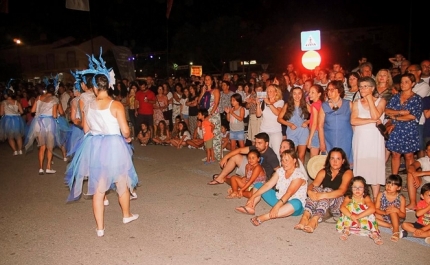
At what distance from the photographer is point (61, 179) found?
7.72 meters

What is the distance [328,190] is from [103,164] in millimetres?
2946

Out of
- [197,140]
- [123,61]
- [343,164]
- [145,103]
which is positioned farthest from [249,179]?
[123,61]

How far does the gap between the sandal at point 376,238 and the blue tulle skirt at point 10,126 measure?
375 inches

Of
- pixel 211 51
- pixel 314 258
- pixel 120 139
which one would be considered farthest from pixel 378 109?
pixel 211 51

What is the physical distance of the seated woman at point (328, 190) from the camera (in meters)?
4.93

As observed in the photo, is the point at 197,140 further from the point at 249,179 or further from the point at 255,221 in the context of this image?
the point at 255,221

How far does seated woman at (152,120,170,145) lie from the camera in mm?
11451

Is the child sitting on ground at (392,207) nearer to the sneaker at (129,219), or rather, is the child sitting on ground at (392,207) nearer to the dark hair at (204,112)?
the sneaker at (129,219)

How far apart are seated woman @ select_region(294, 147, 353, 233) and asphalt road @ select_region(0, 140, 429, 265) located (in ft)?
0.62

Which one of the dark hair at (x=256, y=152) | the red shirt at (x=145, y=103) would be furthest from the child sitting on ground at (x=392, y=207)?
the red shirt at (x=145, y=103)

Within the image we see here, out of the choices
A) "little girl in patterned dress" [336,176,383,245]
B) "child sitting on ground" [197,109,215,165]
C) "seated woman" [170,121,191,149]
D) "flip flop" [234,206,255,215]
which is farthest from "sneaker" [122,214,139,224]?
"seated woman" [170,121,191,149]

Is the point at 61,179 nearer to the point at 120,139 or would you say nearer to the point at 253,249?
the point at 120,139

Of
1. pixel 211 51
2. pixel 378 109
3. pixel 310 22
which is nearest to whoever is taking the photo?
pixel 378 109

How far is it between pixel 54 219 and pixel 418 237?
4.82m
